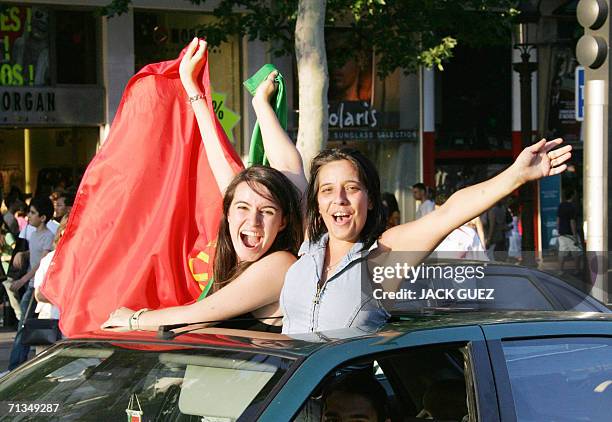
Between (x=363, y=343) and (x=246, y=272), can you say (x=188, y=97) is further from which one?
(x=363, y=343)

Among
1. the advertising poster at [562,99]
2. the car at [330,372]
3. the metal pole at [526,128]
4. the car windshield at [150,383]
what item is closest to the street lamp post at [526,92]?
the metal pole at [526,128]

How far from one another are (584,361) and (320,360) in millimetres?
990

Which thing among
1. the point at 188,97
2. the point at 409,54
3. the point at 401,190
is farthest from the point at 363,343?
the point at 401,190

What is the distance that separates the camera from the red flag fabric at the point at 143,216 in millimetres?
5727

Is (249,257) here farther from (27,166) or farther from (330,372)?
(27,166)

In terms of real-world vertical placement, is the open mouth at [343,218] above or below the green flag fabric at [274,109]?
below

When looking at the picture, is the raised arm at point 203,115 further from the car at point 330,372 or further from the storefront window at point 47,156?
the storefront window at point 47,156

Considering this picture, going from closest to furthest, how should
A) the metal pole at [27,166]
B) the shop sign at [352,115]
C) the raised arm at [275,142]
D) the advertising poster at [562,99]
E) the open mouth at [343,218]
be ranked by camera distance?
the open mouth at [343,218]
the raised arm at [275,142]
the metal pole at [27,166]
the shop sign at [352,115]
the advertising poster at [562,99]

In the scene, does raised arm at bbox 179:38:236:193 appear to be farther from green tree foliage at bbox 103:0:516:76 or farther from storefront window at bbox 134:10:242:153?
storefront window at bbox 134:10:242:153

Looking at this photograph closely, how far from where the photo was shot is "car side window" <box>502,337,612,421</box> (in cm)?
378

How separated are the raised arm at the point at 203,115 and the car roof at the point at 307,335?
1.61m

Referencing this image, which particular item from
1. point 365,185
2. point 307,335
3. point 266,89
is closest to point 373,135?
point 266,89

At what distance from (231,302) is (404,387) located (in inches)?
27.9

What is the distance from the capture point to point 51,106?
1986 cm
